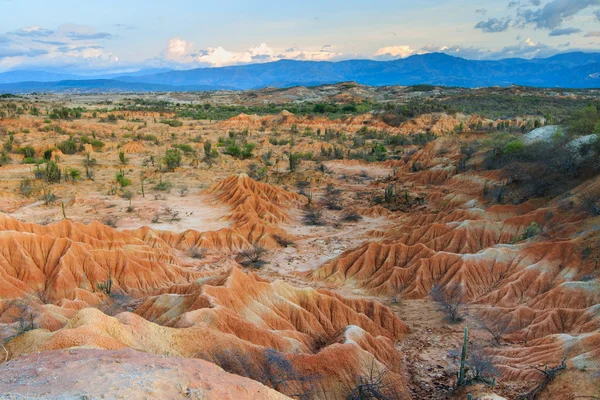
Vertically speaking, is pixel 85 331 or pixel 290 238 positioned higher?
pixel 85 331

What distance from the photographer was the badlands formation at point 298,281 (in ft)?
43.5

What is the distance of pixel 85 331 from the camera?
41.2 ft

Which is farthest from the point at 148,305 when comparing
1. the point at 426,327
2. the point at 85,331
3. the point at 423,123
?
the point at 423,123

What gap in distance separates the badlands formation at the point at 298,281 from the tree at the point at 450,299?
0.13 meters

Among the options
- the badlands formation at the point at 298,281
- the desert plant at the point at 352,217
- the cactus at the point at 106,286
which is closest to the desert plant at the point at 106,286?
the cactus at the point at 106,286

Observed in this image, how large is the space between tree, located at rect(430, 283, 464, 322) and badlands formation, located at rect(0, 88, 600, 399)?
13 centimetres

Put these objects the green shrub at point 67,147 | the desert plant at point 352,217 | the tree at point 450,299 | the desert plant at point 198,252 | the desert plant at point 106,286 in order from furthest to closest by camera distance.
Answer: the green shrub at point 67,147
the desert plant at point 352,217
the desert plant at point 198,252
the desert plant at point 106,286
the tree at point 450,299

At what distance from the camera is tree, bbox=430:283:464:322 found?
20.9m

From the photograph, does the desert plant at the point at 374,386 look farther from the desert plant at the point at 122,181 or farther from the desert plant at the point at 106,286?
the desert plant at the point at 122,181

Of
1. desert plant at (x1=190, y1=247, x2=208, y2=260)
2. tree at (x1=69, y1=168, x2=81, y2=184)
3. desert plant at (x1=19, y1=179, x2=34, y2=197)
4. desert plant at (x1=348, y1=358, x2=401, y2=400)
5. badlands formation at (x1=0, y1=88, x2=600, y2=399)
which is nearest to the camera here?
badlands formation at (x1=0, y1=88, x2=600, y2=399)

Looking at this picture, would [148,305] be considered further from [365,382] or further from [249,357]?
[365,382]

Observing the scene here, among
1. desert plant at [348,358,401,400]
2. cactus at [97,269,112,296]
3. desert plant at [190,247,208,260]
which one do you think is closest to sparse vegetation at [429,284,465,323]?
desert plant at [348,358,401,400]

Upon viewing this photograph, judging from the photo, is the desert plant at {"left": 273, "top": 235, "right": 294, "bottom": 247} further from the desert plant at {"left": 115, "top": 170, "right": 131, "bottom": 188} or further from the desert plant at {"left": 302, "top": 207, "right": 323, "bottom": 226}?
the desert plant at {"left": 115, "top": 170, "right": 131, "bottom": 188}

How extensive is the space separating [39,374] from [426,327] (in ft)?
52.3
